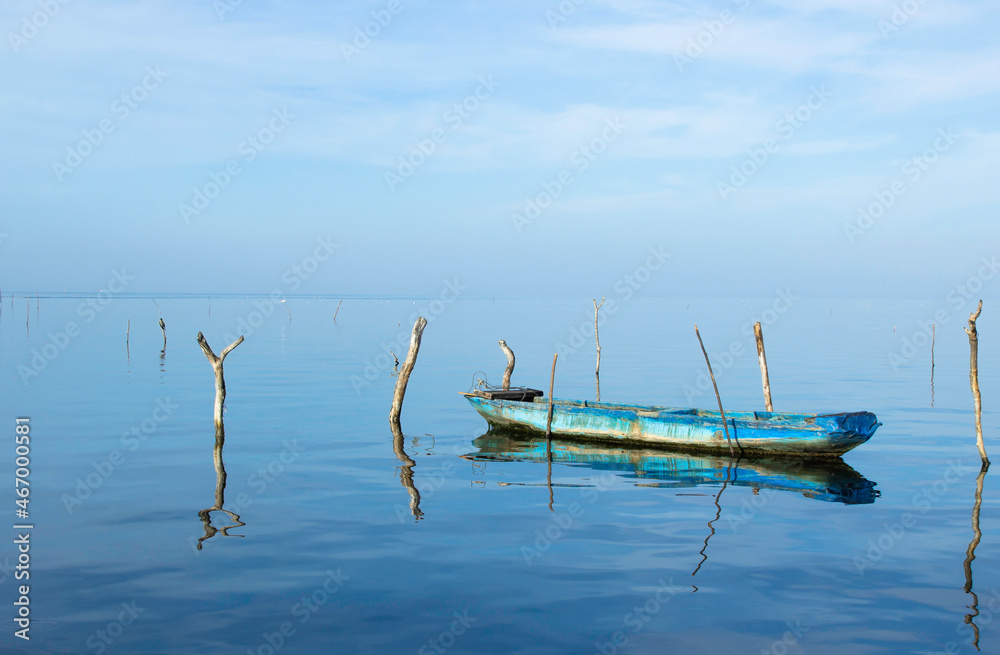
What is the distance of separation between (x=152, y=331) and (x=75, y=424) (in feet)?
152

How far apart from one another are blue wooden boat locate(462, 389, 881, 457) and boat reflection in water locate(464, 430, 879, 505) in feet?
0.95

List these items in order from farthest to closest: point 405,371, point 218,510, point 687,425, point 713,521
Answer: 1. point 405,371
2. point 687,425
3. point 218,510
4. point 713,521

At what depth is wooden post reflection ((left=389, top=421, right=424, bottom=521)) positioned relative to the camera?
14.6 metres

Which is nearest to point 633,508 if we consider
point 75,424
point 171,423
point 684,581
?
point 684,581

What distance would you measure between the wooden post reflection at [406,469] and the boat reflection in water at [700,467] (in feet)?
5.45

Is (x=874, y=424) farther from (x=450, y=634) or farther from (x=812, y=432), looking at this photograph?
(x=450, y=634)

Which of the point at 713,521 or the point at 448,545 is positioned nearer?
the point at 448,545

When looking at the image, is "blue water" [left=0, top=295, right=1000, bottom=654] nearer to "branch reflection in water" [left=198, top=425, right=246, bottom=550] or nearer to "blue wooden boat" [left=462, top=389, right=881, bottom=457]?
"branch reflection in water" [left=198, top=425, right=246, bottom=550]

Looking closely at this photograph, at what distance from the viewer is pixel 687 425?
19953mm

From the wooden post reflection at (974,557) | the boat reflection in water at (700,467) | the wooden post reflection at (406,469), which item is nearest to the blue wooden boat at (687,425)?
the boat reflection in water at (700,467)

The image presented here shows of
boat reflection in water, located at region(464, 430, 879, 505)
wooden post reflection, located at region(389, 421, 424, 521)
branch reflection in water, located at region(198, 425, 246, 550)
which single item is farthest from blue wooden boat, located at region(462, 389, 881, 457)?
branch reflection in water, located at region(198, 425, 246, 550)

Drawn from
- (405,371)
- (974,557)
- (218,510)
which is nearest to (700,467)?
(974,557)

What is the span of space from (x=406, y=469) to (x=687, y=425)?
6.96 meters

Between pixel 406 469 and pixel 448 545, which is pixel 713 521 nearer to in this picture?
pixel 448 545
